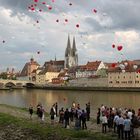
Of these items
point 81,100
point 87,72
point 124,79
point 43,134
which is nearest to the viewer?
point 43,134

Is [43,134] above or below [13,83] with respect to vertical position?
below

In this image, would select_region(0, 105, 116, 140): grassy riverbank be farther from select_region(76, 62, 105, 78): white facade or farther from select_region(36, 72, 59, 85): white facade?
select_region(36, 72, 59, 85): white facade

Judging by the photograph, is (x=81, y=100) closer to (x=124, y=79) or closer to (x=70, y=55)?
(x=124, y=79)

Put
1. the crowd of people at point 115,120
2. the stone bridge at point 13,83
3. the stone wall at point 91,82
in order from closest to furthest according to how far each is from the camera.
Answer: the crowd of people at point 115,120, the stone wall at point 91,82, the stone bridge at point 13,83

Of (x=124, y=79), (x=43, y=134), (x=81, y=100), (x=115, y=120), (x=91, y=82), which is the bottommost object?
(x=43, y=134)

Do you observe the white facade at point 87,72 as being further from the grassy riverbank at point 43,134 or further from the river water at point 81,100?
the grassy riverbank at point 43,134

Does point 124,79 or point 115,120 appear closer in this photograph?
point 115,120

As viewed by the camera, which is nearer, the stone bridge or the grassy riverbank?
the grassy riverbank

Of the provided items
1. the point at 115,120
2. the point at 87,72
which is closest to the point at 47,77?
the point at 87,72

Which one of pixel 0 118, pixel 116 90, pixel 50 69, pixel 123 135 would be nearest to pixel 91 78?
pixel 116 90

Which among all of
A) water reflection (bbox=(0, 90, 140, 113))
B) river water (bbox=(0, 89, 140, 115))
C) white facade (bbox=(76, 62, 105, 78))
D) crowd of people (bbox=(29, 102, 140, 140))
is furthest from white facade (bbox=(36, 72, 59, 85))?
crowd of people (bbox=(29, 102, 140, 140))

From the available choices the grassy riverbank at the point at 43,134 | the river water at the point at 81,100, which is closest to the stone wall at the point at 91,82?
the river water at the point at 81,100

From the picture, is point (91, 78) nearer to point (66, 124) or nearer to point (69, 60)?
point (69, 60)

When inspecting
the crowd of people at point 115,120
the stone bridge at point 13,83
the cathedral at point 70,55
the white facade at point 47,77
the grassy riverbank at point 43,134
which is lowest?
the grassy riverbank at point 43,134
